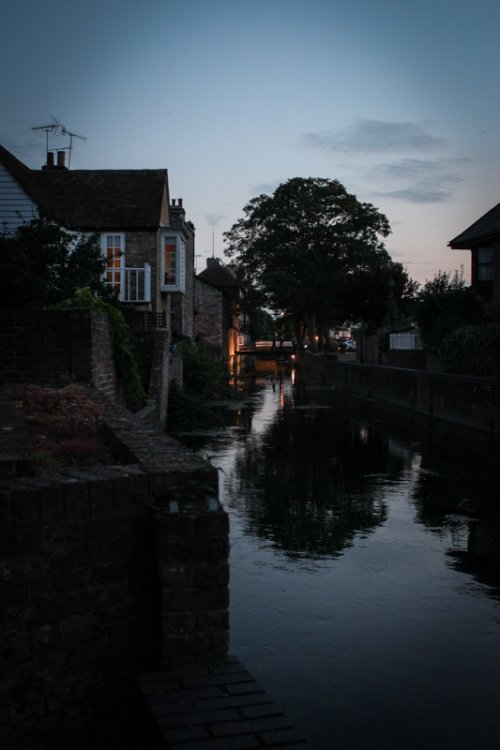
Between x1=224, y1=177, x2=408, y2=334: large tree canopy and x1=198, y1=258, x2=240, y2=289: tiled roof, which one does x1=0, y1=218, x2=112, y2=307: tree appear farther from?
x1=198, y1=258, x2=240, y2=289: tiled roof

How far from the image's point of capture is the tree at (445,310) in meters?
31.8

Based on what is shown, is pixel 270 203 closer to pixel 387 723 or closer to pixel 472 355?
pixel 472 355

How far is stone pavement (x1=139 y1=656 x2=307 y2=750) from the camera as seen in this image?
4.06 meters

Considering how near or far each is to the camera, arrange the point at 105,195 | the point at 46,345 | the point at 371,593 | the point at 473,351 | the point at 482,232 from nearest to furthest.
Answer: the point at 371,593 < the point at 46,345 < the point at 473,351 < the point at 482,232 < the point at 105,195

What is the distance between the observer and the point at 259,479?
14773 millimetres

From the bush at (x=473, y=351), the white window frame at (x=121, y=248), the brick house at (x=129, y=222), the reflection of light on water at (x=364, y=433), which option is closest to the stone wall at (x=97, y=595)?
the reflection of light on water at (x=364, y=433)

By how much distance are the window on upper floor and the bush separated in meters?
7.19

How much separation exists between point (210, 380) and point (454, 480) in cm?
1664

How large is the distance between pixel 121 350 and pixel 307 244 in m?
52.7

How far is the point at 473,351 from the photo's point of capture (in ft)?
90.7

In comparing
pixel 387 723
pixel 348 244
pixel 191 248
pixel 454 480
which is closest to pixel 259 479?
pixel 454 480

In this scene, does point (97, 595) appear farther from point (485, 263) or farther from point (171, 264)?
point (485, 263)

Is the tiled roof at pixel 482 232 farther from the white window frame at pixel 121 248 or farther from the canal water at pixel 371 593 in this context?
the canal water at pixel 371 593

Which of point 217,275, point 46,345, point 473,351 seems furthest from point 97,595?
point 217,275
